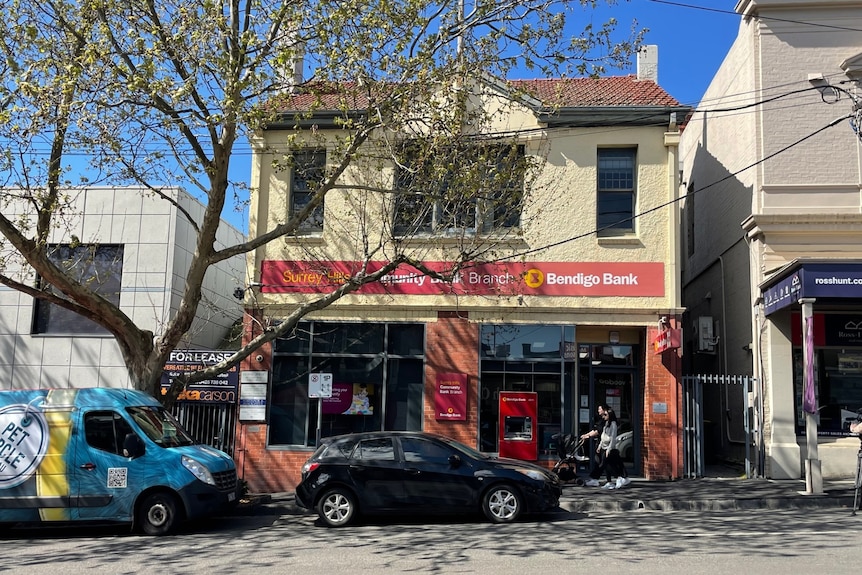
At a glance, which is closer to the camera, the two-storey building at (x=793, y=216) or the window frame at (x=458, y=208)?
the window frame at (x=458, y=208)

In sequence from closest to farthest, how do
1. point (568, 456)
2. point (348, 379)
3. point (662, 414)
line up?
point (568, 456) → point (662, 414) → point (348, 379)

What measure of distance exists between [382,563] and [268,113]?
260 inches

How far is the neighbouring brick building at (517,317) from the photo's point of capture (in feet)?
48.0

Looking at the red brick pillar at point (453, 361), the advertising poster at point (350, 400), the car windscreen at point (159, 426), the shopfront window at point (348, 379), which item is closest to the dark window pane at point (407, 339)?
the shopfront window at point (348, 379)

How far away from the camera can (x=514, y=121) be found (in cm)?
1513

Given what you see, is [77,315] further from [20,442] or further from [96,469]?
[96,469]

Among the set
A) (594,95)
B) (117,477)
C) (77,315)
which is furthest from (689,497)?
(77,315)

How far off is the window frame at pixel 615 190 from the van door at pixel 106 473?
961 centimetres

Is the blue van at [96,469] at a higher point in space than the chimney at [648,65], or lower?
lower

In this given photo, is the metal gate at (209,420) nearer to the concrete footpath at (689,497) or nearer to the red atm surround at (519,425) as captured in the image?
the concrete footpath at (689,497)

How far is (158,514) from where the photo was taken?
408 inches

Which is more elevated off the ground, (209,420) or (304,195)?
(304,195)

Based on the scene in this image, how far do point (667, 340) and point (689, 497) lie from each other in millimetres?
2922

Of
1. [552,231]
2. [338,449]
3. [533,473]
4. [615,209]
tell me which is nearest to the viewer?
[533,473]
